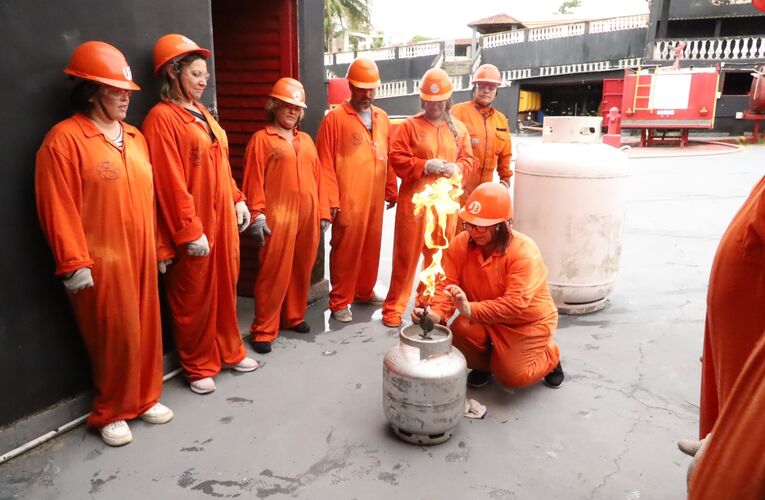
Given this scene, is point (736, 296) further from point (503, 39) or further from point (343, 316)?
point (503, 39)

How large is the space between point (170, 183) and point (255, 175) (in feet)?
2.91

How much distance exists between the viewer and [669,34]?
2156 cm

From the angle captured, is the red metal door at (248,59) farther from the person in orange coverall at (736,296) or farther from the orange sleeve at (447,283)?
the person in orange coverall at (736,296)

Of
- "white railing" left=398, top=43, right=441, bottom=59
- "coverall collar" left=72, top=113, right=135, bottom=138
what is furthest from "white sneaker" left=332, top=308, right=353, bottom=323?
"white railing" left=398, top=43, right=441, bottom=59

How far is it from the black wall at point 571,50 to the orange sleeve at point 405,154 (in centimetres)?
2002

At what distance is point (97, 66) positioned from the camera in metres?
2.67

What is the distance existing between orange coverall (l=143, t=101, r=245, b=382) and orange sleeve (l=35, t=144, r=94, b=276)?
1.94 ft

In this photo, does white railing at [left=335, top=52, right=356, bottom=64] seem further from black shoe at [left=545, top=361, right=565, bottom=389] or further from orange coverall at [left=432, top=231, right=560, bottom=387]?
black shoe at [left=545, top=361, right=565, bottom=389]

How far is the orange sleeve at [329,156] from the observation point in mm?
4465

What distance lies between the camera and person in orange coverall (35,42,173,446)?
8.54 feet

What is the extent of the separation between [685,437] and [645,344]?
1.28 metres

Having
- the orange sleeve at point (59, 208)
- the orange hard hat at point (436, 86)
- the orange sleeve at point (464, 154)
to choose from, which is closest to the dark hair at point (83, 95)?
the orange sleeve at point (59, 208)

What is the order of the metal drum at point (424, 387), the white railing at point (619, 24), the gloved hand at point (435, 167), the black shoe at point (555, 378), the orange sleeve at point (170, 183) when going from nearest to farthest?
the metal drum at point (424, 387), the orange sleeve at point (170, 183), the black shoe at point (555, 378), the gloved hand at point (435, 167), the white railing at point (619, 24)

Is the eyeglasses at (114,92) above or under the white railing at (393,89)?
under
